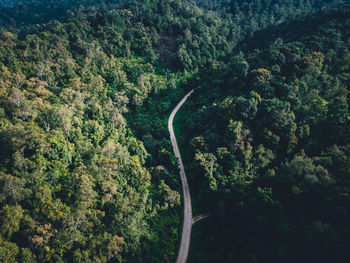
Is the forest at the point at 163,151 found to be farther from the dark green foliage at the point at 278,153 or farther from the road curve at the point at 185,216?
the road curve at the point at 185,216

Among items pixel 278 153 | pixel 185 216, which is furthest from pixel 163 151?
pixel 278 153

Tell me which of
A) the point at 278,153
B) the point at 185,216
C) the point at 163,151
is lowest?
the point at 185,216

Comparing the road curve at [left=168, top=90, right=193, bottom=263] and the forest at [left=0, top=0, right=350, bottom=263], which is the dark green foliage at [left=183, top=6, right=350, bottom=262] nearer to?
the forest at [left=0, top=0, right=350, bottom=263]

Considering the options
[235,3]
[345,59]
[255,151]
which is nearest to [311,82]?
[345,59]

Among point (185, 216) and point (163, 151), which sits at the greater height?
point (163, 151)

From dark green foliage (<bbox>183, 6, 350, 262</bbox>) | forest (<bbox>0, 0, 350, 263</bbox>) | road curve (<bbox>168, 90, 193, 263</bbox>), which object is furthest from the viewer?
road curve (<bbox>168, 90, 193, 263</bbox>)

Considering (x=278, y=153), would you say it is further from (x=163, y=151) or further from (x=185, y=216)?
(x=163, y=151)

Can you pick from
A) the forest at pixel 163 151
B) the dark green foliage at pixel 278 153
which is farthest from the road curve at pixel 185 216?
the dark green foliage at pixel 278 153

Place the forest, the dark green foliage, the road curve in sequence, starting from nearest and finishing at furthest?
the forest → the dark green foliage → the road curve

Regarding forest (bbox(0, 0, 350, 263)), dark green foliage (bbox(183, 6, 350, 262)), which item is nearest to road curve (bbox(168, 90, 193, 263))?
forest (bbox(0, 0, 350, 263))
